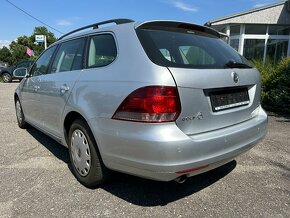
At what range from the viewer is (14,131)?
5844mm

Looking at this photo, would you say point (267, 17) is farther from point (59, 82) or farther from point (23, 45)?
point (23, 45)

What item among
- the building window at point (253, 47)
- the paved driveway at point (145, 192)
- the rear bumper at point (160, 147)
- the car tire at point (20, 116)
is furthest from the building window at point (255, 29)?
the rear bumper at point (160, 147)

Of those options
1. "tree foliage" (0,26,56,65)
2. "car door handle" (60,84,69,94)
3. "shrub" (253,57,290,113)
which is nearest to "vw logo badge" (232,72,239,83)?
"car door handle" (60,84,69,94)

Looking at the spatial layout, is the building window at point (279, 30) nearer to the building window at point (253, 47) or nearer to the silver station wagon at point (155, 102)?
the building window at point (253, 47)

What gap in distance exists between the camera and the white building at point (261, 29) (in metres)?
16.1

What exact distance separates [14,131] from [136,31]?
13.4ft

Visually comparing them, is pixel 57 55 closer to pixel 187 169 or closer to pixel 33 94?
pixel 33 94

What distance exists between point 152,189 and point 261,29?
15945 mm

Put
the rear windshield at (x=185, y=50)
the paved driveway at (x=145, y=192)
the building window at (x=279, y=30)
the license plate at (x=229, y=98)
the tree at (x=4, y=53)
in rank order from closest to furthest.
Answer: the rear windshield at (x=185, y=50) < the license plate at (x=229, y=98) < the paved driveway at (x=145, y=192) < the building window at (x=279, y=30) < the tree at (x=4, y=53)

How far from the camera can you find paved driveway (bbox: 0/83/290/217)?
9.32 ft

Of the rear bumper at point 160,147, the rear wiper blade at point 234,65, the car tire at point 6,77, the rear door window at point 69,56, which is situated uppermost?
the rear door window at point 69,56

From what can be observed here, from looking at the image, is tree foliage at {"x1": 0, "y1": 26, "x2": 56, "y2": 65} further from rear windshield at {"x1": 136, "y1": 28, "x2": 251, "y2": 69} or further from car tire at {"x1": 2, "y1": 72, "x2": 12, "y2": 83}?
rear windshield at {"x1": 136, "y1": 28, "x2": 251, "y2": 69}

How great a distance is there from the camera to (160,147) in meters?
2.39

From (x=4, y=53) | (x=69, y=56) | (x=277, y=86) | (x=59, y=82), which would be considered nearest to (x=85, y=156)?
(x=59, y=82)
